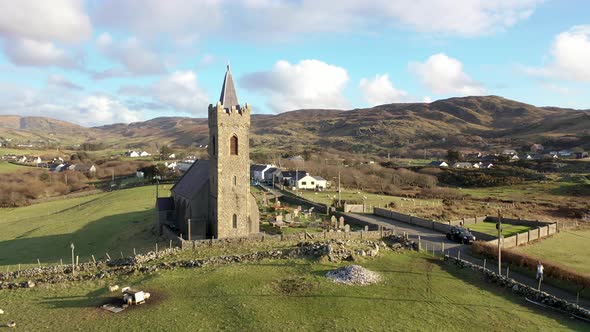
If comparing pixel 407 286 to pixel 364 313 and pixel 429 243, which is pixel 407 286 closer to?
pixel 364 313

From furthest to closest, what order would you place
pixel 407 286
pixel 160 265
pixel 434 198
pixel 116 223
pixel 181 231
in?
pixel 434 198 < pixel 116 223 < pixel 181 231 < pixel 160 265 < pixel 407 286

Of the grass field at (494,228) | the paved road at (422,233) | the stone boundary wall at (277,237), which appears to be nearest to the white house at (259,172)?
the paved road at (422,233)

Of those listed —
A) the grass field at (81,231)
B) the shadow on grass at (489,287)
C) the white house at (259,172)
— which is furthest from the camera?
the white house at (259,172)

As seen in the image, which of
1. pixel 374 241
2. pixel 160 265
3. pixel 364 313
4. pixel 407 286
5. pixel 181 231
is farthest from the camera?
pixel 181 231

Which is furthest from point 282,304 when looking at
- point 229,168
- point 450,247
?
point 450,247

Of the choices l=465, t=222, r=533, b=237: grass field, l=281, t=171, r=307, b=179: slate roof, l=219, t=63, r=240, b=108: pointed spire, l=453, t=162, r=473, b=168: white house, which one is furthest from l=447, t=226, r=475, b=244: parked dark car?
l=453, t=162, r=473, b=168: white house

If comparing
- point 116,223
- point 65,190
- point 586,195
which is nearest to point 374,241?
point 116,223

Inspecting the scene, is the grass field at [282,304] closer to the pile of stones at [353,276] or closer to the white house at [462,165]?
the pile of stones at [353,276]
